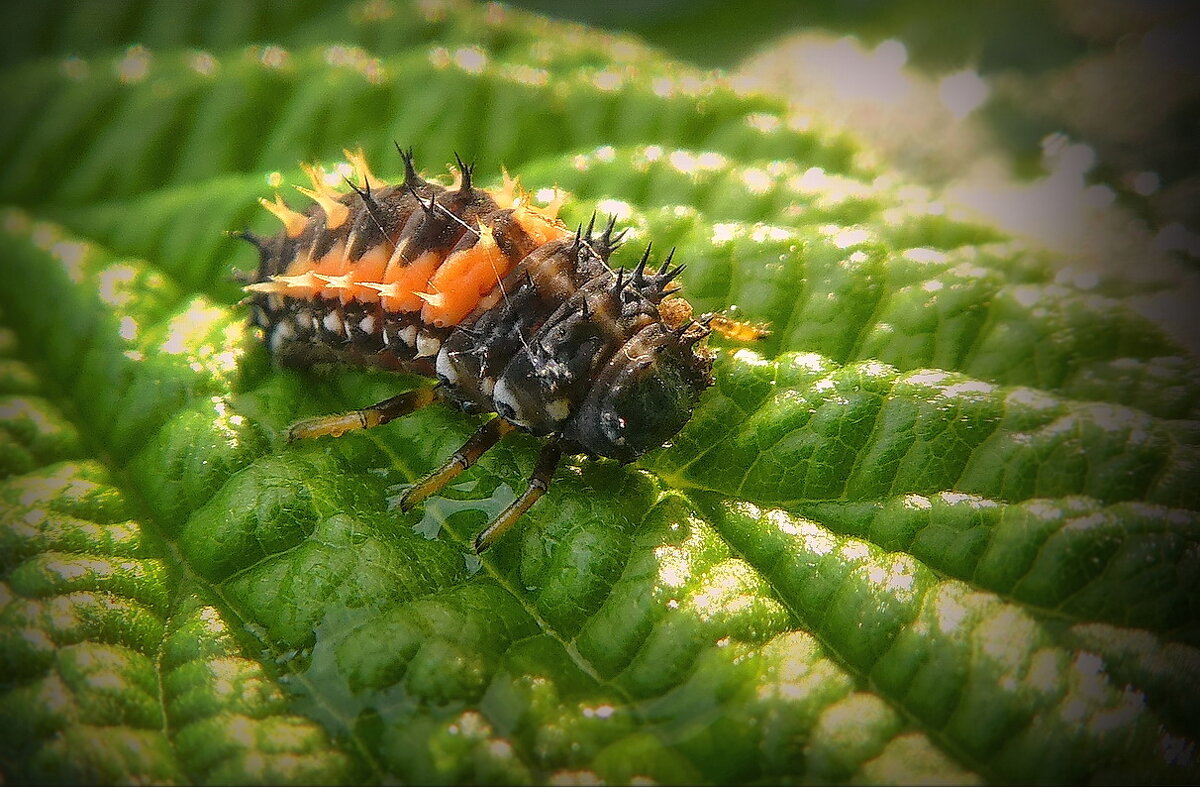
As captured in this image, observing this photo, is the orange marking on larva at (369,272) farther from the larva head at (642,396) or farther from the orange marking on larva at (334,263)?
the larva head at (642,396)

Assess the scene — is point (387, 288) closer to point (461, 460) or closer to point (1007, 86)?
point (461, 460)

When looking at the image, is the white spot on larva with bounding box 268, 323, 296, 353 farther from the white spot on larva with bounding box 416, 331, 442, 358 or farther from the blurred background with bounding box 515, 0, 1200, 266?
the blurred background with bounding box 515, 0, 1200, 266

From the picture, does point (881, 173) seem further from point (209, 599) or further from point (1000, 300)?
point (209, 599)

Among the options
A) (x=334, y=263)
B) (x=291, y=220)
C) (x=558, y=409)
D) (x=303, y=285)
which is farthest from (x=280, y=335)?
(x=558, y=409)

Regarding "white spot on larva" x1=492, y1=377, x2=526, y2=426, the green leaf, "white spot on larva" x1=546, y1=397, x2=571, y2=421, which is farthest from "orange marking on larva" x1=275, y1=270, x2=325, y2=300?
"white spot on larva" x1=546, y1=397, x2=571, y2=421

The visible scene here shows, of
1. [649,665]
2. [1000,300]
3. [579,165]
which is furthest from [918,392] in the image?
[579,165]

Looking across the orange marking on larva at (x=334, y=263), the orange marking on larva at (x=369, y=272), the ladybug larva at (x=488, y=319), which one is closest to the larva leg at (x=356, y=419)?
the ladybug larva at (x=488, y=319)
